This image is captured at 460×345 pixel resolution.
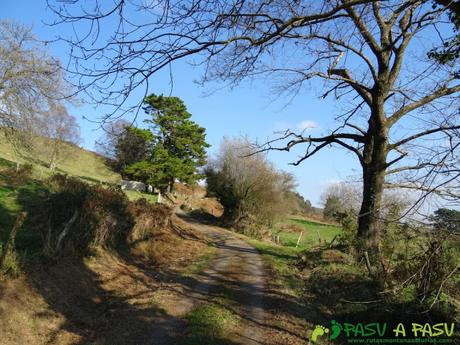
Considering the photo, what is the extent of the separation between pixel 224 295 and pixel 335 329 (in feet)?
10.9

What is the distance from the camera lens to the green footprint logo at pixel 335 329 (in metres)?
7.95

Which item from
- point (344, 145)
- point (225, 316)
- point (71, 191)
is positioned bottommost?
point (225, 316)

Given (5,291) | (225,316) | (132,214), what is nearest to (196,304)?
(225,316)

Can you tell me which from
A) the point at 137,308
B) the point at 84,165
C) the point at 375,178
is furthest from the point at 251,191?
the point at 84,165

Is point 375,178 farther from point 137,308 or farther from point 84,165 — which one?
point 84,165

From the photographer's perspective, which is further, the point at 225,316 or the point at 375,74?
the point at 375,74

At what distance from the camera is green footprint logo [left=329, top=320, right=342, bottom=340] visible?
7.95 meters

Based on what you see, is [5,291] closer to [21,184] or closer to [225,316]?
[225,316]

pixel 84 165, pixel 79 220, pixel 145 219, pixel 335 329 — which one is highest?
pixel 84 165

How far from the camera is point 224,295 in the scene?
10.7m

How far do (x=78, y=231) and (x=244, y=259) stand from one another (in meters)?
7.16

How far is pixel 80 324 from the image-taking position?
836 centimetres

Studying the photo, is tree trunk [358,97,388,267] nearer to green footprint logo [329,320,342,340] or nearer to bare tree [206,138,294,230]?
green footprint logo [329,320,342,340]

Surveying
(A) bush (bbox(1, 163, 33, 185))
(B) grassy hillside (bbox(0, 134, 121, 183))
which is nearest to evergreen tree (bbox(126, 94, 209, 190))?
(B) grassy hillside (bbox(0, 134, 121, 183))
